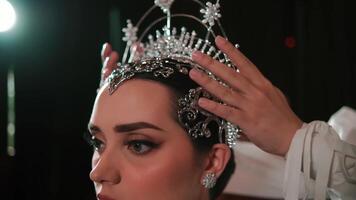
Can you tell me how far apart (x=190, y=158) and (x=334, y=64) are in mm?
1166

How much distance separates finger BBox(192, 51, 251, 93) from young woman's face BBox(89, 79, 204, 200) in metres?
0.16

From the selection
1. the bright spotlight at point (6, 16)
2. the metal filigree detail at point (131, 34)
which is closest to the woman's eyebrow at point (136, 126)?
the metal filigree detail at point (131, 34)

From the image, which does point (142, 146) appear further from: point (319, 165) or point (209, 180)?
point (319, 165)

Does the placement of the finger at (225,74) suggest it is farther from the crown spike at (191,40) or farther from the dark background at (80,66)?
the dark background at (80,66)

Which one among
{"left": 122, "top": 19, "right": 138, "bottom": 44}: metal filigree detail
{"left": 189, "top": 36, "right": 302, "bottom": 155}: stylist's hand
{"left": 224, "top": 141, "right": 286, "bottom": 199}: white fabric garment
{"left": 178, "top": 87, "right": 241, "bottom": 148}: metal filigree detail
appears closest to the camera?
{"left": 189, "top": 36, "right": 302, "bottom": 155}: stylist's hand

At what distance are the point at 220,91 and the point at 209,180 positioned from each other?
254 millimetres

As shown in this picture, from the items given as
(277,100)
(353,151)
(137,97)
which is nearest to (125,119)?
(137,97)

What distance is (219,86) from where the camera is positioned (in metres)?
1.13

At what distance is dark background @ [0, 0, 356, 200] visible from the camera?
2.17 m

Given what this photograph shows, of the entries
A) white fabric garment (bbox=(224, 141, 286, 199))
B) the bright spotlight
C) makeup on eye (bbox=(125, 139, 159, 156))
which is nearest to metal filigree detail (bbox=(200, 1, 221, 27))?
makeup on eye (bbox=(125, 139, 159, 156))

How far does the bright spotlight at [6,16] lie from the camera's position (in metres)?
2.14

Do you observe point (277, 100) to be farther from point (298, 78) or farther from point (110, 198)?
point (298, 78)

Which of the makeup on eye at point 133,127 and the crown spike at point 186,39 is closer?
the makeup on eye at point 133,127

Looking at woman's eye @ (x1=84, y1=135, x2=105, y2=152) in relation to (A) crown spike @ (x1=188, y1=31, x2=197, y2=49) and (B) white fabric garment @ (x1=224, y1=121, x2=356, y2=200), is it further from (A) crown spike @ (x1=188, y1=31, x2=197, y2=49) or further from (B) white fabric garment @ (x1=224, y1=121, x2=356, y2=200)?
(B) white fabric garment @ (x1=224, y1=121, x2=356, y2=200)
